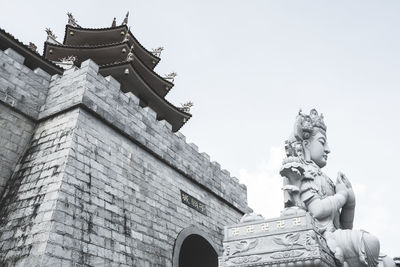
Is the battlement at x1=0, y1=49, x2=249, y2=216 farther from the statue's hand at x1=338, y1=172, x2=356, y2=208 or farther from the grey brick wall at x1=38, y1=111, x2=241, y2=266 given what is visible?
the statue's hand at x1=338, y1=172, x2=356, y2=208

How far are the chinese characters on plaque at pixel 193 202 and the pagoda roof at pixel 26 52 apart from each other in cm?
540

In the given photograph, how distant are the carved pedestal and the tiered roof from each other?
10.4 meters

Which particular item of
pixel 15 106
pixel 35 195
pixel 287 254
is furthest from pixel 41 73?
pixel 287 254

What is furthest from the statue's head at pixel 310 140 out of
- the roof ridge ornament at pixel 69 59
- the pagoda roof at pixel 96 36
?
the pagoda roof at pixel 96 36

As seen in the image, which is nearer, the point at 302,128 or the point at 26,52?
the point at 302,128

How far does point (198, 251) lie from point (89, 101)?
5.19m

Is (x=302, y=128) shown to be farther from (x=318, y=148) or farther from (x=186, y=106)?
(x=186, y=106)

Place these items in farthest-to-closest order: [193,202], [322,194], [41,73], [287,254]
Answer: [193,202]
[41,73]
[322,194]
[287,254]

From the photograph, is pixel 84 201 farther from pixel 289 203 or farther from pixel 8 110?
pixel 289 203

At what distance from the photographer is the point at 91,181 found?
274 inches

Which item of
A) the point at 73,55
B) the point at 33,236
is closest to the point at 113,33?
the point at 73,55

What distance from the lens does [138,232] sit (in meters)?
7.57

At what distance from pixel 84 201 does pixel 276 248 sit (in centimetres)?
432

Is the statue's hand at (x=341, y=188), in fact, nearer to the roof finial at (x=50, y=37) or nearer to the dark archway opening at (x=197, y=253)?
the dark archway opening at (x=197, y=253)
